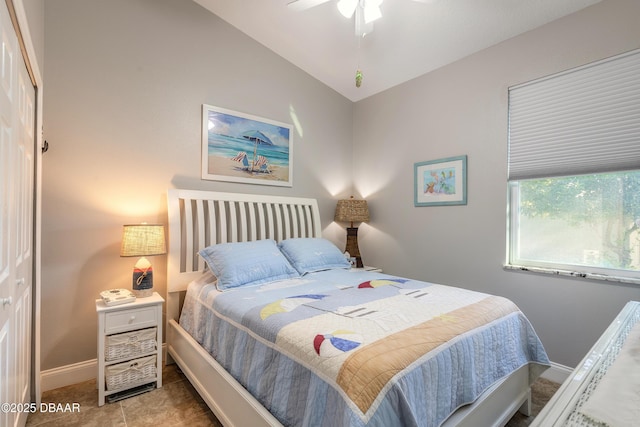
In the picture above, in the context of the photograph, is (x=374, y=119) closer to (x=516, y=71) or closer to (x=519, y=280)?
(x=516, y=71)

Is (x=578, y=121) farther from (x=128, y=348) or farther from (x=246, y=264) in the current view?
(x=128, y=348)

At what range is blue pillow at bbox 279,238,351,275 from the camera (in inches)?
104

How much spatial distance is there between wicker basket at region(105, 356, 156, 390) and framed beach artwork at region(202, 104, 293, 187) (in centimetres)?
152

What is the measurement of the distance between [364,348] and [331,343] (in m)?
0.13

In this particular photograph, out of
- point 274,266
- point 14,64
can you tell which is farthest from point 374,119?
point 14,64

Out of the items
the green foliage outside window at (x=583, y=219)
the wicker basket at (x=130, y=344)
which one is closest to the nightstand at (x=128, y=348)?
the wicker basket at (x=130, y=344)

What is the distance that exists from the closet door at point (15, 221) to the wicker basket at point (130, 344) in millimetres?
386

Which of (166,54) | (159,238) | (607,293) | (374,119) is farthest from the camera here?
(374,119)

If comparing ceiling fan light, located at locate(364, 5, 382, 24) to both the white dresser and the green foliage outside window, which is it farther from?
the white dresser

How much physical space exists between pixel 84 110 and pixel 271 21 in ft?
5.68

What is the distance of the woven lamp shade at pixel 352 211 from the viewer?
3.49 m

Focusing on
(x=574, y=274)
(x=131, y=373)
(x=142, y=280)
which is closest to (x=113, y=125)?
(x=142, y=280)

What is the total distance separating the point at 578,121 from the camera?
2.20 meters

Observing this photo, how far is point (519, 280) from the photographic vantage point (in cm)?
246
